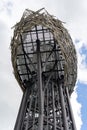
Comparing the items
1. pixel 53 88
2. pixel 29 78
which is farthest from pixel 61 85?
pixel 29 78

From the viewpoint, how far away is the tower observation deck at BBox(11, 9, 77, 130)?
131 feet

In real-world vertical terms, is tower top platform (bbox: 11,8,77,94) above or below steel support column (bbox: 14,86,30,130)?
above

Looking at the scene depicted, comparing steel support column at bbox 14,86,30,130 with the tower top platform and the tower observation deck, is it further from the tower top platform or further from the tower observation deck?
the tower top platform

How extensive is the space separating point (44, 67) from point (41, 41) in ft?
9.05

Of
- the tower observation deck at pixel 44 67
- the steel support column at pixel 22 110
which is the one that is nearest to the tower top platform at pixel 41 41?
the tower observation deck at pixel 44 67

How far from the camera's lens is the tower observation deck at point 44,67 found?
131 ft

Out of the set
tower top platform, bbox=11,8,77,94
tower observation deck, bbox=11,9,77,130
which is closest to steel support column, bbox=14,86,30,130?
tower observation deck, bbox=11,9,77,130

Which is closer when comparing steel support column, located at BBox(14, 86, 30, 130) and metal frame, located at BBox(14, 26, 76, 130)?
steel support column, located at BBox(14, 86, 30, 130)

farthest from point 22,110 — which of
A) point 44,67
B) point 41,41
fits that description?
point 41,41

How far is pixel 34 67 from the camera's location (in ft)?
136

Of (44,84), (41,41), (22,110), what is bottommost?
(22,110)

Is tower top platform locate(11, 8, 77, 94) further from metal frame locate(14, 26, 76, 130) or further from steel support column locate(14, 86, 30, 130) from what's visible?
steel support column locate(14, 86, 30, 130)

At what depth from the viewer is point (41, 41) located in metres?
41.7

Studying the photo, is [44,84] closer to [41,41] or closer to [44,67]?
[44,67]
